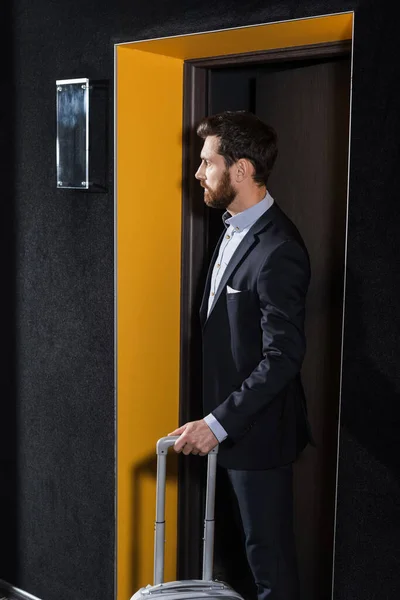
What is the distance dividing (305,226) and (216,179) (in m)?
0.50

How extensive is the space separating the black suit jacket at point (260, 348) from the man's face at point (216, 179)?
12 cm

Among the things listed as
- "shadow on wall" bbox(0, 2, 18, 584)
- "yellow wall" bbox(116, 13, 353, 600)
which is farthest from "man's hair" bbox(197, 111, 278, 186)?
"shadow on wall" bbox(0, 2, 18, 584)

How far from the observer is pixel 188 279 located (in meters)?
3.03

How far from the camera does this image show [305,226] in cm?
293

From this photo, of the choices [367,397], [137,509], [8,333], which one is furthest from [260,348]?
[8,333]

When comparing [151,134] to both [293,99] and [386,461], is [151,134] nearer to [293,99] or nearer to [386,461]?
[293,99]

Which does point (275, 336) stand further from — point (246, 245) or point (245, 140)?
point (245, 140)

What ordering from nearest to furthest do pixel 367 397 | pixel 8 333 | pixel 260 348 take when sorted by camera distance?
pixel 367 397 < pixel 260 348 < pixel 8 333

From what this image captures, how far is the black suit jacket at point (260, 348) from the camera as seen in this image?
2.36 m

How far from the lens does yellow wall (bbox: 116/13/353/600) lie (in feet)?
9.12

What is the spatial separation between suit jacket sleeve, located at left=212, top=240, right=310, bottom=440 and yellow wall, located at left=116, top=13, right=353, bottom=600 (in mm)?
587

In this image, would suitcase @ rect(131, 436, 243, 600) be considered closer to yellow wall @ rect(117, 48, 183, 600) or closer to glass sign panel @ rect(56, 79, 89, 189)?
yellow wall @ rect(117, 48, 183, 600)

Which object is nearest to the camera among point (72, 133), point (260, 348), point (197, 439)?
point (197, 439)

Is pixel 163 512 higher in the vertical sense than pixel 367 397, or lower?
lower
